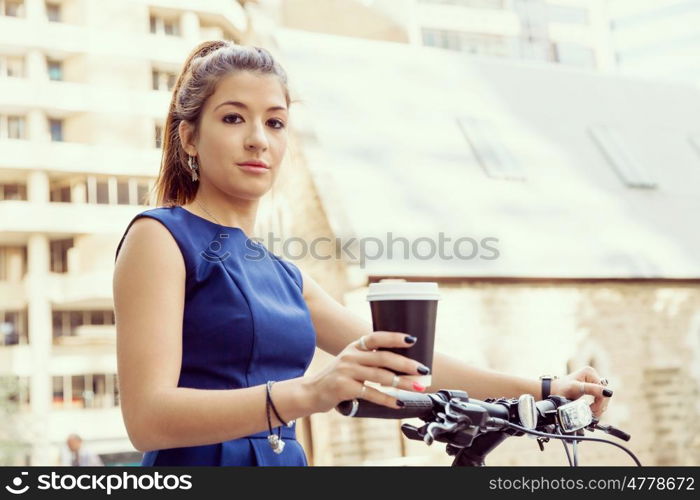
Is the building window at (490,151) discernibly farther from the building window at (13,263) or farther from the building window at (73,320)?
the building window at (13,263)

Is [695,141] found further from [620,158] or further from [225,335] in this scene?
[225,335]

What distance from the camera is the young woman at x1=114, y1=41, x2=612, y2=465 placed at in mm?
1160

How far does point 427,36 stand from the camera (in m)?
24.6

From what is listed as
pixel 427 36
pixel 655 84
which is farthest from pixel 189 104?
pixel 427 36

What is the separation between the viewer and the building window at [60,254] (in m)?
20.6

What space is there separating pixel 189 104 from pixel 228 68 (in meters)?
0.10

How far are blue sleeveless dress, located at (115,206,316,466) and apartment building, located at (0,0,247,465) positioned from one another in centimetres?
1890

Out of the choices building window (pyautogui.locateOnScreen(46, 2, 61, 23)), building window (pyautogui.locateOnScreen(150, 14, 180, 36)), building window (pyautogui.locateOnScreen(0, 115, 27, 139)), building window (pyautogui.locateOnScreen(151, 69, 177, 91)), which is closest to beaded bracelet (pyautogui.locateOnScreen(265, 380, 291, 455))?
building window (pyautogui.locateOnScreen(0, 115, 27, 139))

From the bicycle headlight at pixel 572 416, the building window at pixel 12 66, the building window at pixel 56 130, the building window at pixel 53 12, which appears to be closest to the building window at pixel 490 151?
the building window at pixel 56 130

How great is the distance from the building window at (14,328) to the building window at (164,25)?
711 centimetres

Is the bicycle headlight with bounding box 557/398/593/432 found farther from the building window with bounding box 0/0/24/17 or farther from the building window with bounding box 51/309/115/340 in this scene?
the building window with bounding box 0/0/24/17

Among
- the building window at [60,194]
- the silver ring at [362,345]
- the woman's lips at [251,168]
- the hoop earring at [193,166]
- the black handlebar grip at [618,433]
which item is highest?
the building window at [60,194]

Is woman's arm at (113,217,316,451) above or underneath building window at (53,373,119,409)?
underneath

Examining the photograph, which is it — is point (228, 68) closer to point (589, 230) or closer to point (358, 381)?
point (358, 381)
